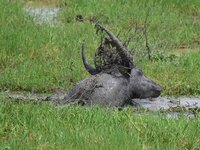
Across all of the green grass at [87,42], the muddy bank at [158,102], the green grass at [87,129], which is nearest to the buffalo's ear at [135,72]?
the muddy bank at [158,102]

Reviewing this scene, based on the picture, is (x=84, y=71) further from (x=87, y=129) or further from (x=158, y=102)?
(x=87, y=129)

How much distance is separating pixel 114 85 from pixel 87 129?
2.15 meters

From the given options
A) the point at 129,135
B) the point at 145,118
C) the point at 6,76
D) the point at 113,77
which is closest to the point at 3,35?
the point at 6,76

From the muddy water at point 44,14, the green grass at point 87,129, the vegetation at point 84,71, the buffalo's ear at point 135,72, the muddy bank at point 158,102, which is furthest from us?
the muddy water at point 44,14

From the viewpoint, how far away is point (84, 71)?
9.80 meters

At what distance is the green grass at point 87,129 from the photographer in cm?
546

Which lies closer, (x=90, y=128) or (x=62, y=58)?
(x=90, y=128)

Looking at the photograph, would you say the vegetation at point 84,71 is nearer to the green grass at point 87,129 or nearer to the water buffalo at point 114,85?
the green grass at point 87,129

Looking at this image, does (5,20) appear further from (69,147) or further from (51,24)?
(69,147)

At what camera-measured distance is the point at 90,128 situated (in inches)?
235

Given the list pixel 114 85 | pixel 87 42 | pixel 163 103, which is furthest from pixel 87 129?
pixel 87 42

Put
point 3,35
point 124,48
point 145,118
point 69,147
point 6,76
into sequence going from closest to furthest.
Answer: point 69,147 < point 145,118 < point 124,48 < point 6,76 < point 3,35

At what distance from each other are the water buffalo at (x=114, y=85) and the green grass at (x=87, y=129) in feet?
3.25

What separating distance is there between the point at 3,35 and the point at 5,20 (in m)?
1.43
